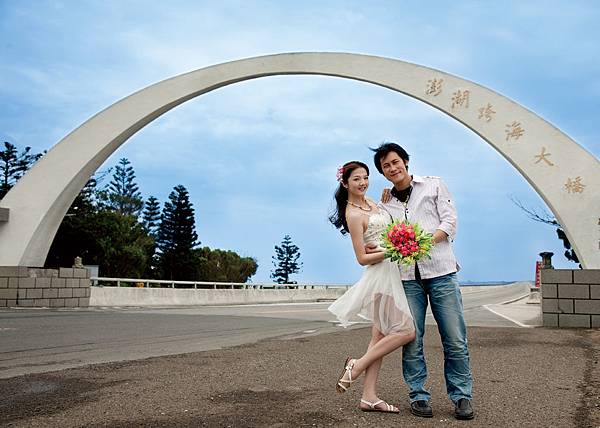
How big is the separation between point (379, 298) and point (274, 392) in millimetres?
1191

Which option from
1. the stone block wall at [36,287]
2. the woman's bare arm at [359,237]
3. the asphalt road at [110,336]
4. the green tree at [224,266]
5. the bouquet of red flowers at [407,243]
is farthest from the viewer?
the green tree at [224,266]

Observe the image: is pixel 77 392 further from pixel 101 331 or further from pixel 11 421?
pixel 101 331

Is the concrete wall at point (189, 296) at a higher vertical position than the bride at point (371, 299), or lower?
lower

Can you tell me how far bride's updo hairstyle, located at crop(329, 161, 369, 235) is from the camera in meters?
3.99

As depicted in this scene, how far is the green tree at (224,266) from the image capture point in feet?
202

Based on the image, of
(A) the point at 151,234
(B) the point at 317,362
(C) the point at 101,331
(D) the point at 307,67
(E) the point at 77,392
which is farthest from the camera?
(A) the point at 151,234

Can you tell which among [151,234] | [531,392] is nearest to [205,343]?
[531,392]

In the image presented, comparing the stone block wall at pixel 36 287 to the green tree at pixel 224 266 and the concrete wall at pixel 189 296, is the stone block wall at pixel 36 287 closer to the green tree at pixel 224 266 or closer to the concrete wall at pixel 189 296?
the concrete wall at pixel 189 296

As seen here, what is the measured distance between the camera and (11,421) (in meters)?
3.56

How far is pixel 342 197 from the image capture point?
409cm

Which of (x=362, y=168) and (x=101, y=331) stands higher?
(x=362, y=168)

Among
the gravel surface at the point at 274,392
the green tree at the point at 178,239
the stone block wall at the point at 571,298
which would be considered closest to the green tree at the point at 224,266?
Result: the green tree at the point at 178,239

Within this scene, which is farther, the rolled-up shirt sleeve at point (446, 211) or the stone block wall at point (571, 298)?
the stone block wall at point (571, 298)

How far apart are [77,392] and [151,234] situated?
5683 cm
